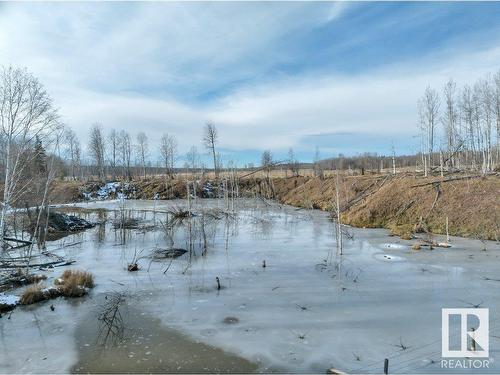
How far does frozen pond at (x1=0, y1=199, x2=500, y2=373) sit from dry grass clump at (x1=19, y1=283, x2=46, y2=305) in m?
0.39

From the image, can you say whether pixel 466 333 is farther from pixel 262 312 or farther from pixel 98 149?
pixel 98 149

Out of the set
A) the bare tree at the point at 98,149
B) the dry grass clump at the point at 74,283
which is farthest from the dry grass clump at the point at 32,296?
the bare tree at the point at 98,149

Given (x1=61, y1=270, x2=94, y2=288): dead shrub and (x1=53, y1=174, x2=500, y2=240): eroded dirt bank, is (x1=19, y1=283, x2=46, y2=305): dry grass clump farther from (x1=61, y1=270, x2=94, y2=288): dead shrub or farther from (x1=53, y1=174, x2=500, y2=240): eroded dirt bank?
(x1=53, y1=174, x2=500, y2=240): eroded dirt bank

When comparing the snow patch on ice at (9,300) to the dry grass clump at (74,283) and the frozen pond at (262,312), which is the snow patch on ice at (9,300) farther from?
the dry grass clump at (74,283)

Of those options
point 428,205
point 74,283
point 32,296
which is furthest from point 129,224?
point 428,205

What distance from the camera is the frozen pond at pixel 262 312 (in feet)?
24.3

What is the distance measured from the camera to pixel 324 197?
1575 inches

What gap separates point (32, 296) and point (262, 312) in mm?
6477

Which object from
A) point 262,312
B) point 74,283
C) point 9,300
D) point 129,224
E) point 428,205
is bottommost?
point 262,312

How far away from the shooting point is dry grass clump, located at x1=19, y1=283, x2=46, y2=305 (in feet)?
36.2

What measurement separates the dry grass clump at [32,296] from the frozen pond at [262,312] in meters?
0.39

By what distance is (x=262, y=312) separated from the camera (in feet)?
32.2

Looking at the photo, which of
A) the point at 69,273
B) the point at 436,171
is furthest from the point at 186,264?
the point at 436,171

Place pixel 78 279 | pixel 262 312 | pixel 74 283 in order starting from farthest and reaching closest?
pixel 78 279 < pixel 74 283 < pixel 262 312
